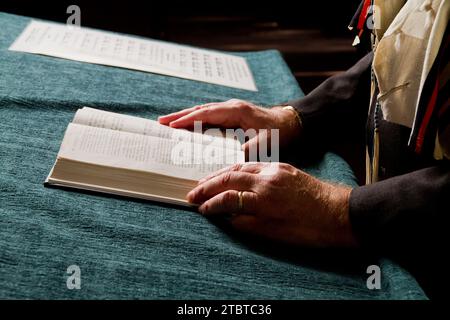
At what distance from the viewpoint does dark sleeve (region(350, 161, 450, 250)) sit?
0.70 meters

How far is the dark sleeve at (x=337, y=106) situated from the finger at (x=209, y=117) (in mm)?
142

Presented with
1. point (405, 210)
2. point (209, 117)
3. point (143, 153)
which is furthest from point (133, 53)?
point (405, 210)

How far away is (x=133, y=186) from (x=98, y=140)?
0.34 ft

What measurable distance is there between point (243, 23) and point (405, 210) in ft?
10.3

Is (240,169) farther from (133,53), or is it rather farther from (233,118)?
(133,53)

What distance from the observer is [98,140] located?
857mm

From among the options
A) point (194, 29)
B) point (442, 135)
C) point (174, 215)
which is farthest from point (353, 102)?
point (194, 29)

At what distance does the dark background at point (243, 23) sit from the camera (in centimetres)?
300

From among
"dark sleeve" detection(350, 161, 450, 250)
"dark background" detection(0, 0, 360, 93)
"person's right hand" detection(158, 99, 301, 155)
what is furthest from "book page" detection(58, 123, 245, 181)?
"dark background" detection(0, 0, 360, 93)

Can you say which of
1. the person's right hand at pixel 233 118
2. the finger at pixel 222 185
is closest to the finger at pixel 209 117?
the person's right hand at pixel 233 118

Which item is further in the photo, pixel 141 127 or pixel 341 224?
pixel 141 127

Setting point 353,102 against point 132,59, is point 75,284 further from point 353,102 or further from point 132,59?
point 132,59

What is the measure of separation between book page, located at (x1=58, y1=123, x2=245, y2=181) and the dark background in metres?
1.88

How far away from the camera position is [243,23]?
12.2ft
